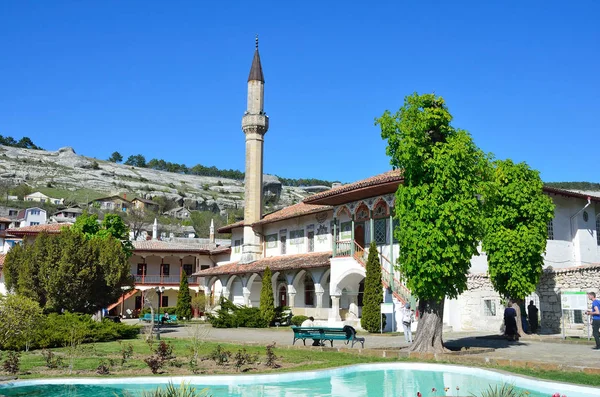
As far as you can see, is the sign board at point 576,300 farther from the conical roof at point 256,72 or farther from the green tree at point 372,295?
the conical roof at point 256,72

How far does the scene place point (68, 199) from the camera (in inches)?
3814

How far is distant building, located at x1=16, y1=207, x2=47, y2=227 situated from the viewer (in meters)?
75.0

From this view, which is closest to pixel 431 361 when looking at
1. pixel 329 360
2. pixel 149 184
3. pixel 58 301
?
pixel 329 360

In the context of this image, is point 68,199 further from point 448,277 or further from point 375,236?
point 448,277

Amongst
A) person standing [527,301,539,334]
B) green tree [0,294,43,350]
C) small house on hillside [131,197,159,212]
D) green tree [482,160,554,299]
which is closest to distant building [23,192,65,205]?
small house on hillside [131,197,159,212]

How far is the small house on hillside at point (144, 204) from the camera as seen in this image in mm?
98938

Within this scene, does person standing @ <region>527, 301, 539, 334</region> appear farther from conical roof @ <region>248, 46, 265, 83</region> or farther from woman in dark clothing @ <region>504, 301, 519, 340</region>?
conical roof @ <region>248, 46, 265, 83</region>

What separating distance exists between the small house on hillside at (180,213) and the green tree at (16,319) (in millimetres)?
87532

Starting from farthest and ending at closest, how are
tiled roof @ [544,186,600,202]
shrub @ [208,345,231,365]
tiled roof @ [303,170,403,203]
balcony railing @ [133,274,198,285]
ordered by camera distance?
balcony railing @ [133,274,198,285]
tiled roof @ [544,186,600,202]
tiled roof @ [303,170,403,203]
shrub @ [208,345,231,365]

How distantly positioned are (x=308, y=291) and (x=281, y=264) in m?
2.37

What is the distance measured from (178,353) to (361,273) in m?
11.7

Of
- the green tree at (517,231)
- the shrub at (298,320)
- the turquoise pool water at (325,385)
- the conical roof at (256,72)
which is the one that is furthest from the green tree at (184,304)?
the turquoise pool water at (325,385)

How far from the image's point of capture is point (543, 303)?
864 inches

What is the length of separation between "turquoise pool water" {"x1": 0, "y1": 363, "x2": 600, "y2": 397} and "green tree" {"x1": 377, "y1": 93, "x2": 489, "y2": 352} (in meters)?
2.60
